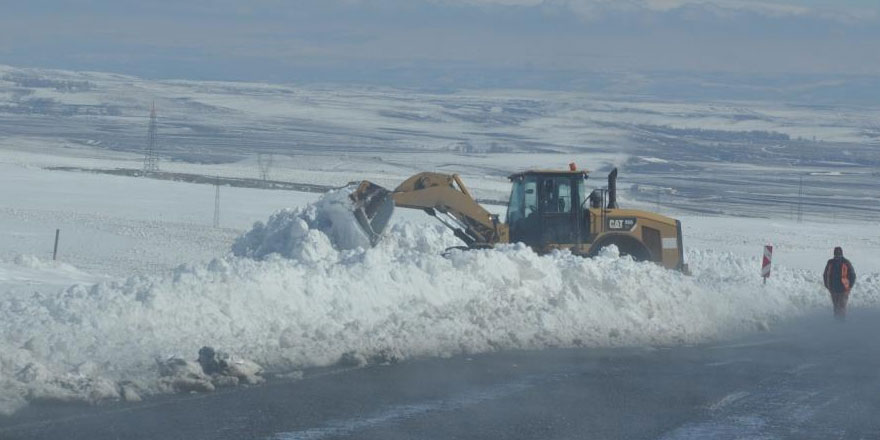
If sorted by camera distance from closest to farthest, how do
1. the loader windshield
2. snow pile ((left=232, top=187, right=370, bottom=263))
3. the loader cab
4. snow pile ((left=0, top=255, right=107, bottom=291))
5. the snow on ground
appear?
the snow on ground → snow pile ((left=0, top=255, right=107, bottom=291)) → the loader cab → the loader windshield → snow pile ((left=232, top=187, right=370, bottom=263))

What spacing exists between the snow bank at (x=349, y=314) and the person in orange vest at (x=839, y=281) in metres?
0.68

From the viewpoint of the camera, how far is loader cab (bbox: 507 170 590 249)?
20.0m

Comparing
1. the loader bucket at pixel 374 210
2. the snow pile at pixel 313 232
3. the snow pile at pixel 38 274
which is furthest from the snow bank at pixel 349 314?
the snow pile at pixel 38 274

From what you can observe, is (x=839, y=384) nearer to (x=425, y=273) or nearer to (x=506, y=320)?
(x=506, y=320)

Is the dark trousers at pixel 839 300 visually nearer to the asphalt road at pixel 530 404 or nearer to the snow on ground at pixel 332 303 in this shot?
the snow on ground at pixel 332 303

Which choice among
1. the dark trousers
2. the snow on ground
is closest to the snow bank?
the snow on ground

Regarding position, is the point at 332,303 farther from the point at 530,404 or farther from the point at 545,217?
the point at 545,217

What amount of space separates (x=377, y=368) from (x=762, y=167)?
239ft

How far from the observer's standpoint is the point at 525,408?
34.9 feet

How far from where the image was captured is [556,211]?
65.9 feet

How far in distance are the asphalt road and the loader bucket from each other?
713 centimetres

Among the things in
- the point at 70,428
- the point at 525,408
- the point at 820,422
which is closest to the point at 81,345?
the point at 70,428

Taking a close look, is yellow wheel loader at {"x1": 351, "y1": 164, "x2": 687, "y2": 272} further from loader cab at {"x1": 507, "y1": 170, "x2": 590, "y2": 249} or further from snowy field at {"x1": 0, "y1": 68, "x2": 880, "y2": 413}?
snowy field at {"x1": 0, "y1": 68, "x2": 880, "y2": 413}

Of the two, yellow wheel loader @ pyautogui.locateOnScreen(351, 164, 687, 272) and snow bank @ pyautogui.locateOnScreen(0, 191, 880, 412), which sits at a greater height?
yellow wheel loader @ pyautogui.locateOnScreen(351, 164, 687, 272)
